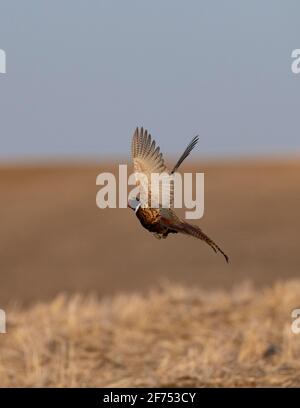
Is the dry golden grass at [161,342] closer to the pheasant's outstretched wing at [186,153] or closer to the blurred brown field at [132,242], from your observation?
the pheasant's outstretched wing at [186,153]

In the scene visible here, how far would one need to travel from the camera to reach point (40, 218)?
2916 centimetres

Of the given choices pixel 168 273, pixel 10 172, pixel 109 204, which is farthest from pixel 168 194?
pixel 10 172

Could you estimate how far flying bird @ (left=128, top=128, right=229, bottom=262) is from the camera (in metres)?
2.92

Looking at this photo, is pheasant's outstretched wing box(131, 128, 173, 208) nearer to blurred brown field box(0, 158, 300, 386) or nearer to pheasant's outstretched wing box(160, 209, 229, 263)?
pheasant's outstretched wing box(160, 209, 229, 263)

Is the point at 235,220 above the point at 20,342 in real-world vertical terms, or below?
above

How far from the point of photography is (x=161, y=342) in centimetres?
860

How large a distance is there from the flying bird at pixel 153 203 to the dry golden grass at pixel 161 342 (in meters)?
4.14

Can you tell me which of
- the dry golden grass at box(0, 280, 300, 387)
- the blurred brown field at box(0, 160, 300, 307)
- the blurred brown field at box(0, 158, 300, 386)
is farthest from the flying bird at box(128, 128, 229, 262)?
the blurred brown field at box(0, 160, 300, 307)

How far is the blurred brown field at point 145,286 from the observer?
25.1ft

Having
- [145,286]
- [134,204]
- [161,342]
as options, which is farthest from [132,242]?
[134,204]

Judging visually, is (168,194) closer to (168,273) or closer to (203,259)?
(168,273)

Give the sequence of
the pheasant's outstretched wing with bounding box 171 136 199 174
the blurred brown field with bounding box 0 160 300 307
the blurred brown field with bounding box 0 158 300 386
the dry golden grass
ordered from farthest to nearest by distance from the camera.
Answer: the blurred brown field with bounding box 0 160 300 307 → the blurred brown field with bounding box 0 158 300 386 → the dry golden grass → the pheasant's outstretched wing with bounding box 171 136 199 174

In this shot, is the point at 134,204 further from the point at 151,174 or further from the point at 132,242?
the point at 132,242
